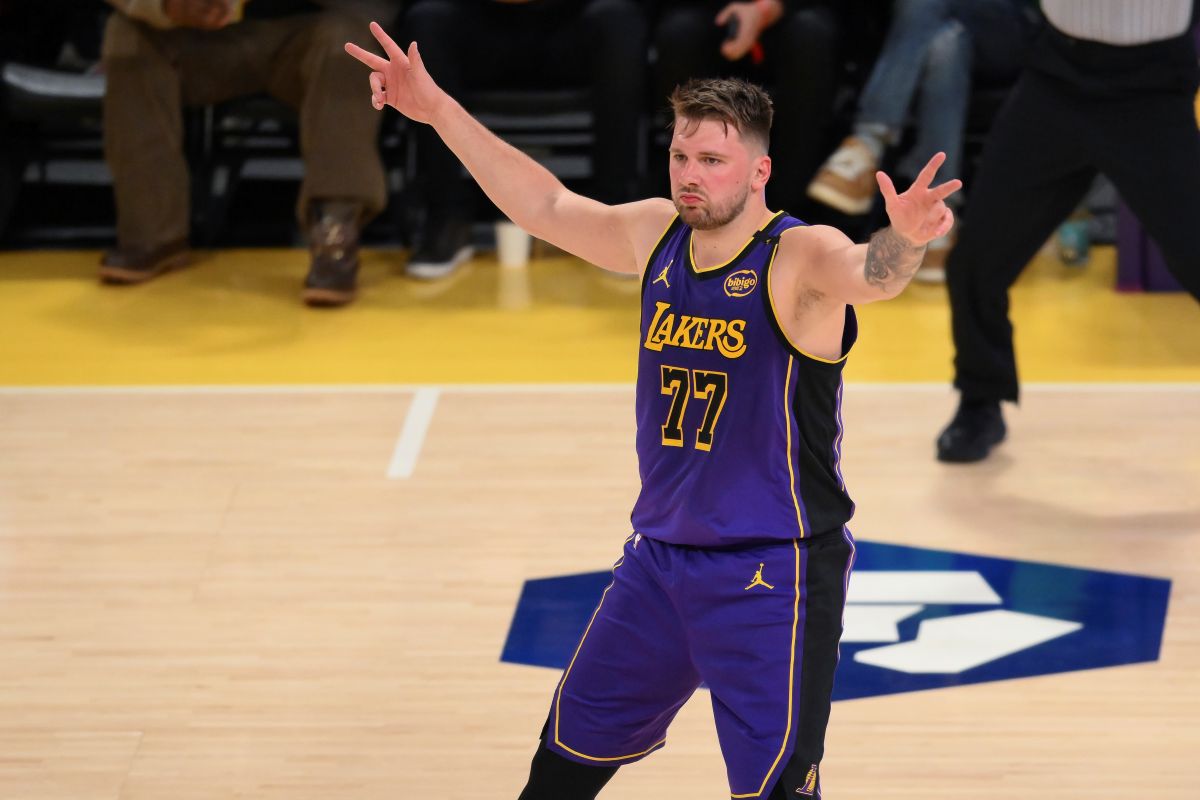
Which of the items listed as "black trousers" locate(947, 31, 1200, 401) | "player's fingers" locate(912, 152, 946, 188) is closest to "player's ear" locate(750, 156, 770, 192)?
"player's fingers" locate(912, 152, 946, 188)

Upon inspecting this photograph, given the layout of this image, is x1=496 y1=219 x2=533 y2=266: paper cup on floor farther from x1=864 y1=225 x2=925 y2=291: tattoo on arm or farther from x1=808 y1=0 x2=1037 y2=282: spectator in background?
x1=864 y1=225 x2=925 y2=291: tattoo on arm

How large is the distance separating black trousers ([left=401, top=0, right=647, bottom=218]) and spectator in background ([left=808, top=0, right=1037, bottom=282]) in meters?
0.82

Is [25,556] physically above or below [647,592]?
below

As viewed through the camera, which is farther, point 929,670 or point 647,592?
point 929,670

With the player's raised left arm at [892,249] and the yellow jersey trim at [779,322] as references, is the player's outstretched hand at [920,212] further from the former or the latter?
the yellow jersey trim at [779,322]

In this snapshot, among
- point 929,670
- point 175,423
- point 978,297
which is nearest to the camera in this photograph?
point 929,670

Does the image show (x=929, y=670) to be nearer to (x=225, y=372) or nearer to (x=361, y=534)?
(x=361, y=534)

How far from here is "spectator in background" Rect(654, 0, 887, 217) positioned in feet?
23.1

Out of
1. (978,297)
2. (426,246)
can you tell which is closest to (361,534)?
(978,297)

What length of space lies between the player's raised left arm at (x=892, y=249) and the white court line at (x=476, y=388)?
3.23 meters

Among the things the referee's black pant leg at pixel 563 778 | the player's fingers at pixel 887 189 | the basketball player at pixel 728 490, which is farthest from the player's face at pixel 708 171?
the referee's black pant leg at pixel 563 778

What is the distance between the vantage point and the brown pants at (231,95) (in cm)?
700

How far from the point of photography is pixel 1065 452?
5.55 meters

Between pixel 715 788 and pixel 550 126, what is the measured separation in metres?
4.75
